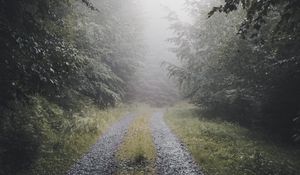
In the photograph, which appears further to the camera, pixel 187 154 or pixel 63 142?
pixel 63 142

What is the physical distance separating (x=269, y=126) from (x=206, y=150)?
302 inches

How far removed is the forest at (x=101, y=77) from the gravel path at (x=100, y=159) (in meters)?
0.43

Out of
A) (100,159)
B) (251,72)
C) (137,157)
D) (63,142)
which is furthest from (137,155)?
(251,72)

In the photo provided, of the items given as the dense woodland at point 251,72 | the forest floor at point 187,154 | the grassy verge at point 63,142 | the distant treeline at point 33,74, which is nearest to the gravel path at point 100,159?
the forest floor at point 187,154

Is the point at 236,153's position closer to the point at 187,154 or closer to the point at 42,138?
the point at 187,154

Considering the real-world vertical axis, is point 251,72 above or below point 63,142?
above

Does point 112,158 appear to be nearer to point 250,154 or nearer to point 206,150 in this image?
point 206,150

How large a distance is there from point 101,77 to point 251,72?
9.65 m

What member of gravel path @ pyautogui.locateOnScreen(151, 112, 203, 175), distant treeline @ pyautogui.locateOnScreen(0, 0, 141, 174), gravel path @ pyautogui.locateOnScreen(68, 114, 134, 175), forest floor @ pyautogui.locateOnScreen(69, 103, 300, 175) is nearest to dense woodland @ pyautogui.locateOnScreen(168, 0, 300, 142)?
forest floor @ pyautogui.locateOnScreen(69, 103, 300, 175)

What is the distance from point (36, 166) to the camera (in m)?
12.6

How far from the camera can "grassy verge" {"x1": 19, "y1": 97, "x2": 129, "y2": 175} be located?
42.0ft

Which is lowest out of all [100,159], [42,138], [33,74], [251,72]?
[100,159]

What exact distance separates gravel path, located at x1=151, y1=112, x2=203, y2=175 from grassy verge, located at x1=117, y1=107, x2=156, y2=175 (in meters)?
0.31

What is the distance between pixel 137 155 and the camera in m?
14.2
